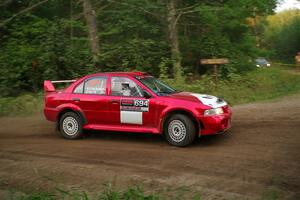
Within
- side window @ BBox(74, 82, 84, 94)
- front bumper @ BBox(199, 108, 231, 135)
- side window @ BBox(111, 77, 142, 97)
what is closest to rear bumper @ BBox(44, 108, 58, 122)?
side window @ BBox(74, 82, 84, 94)

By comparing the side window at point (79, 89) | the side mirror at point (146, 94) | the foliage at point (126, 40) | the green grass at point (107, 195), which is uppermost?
the foliage at point (126, 40)

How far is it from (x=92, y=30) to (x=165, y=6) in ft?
11.9

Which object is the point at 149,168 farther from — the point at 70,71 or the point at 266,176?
the point at 70,71

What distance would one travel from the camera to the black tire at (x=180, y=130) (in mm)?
8852

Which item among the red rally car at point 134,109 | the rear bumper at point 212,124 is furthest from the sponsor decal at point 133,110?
the rear bumper at point 212,124

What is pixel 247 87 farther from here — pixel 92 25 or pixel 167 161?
pixel 167 161

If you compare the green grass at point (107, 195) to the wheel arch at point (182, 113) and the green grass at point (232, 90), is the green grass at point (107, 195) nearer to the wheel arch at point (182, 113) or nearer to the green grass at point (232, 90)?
the wheel arch at point (182, 113)

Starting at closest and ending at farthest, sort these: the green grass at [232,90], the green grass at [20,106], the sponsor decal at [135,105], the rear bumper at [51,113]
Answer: the sponsor decal at [135,105], the rear bumper at [51,113], the green grass at [20,106], the green grass at [232,90]

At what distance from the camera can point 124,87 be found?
32.0 ft

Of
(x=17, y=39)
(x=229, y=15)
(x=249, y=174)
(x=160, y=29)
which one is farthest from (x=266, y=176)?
(x=17, y=39)

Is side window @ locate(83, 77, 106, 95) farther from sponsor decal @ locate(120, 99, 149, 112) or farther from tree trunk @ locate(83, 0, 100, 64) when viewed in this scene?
tree trunk @ locate(83, 0, 100, 64)

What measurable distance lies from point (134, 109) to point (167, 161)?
1.90 meters

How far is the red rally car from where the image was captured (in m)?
8.91

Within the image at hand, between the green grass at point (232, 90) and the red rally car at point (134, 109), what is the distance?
205 inches
